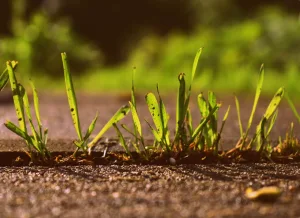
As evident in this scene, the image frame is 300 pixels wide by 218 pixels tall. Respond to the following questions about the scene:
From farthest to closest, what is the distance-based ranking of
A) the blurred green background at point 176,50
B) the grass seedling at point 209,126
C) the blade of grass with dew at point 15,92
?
1. the blurred green background at point 176,50
2. the grass seedling at point 209,126
3. the blade of grass with dew at point 15,92

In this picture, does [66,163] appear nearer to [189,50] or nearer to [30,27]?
[30,27]

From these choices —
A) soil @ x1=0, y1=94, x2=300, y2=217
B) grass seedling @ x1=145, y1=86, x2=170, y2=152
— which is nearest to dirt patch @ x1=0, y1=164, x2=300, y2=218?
soil @ x1=0, y1=94, x2=300, y2=217

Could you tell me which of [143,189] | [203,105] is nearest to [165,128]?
[203,105]

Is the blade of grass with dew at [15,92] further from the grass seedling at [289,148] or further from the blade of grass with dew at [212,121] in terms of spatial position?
the grass seedling at [289,148]

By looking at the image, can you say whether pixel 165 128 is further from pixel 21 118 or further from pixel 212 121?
pixel 21 118

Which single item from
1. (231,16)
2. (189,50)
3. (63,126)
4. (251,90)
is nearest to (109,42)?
(231,16)

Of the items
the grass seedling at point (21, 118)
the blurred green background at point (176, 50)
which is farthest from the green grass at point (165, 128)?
the blurred green background at point (176, 50)
